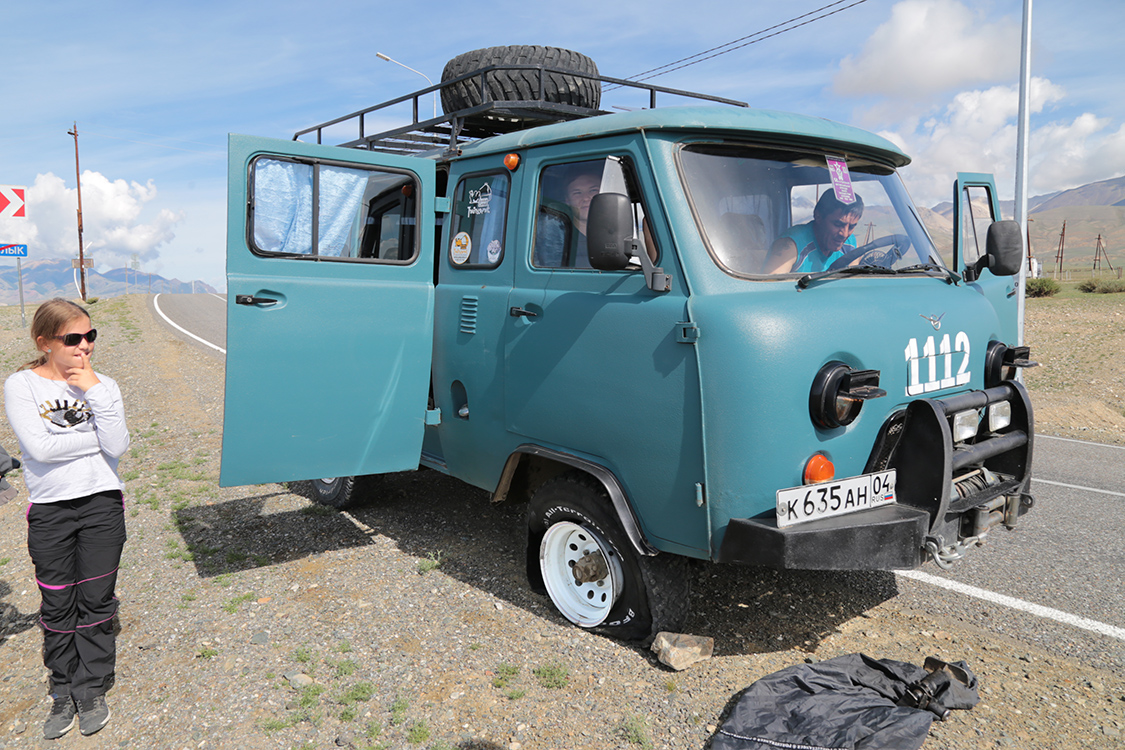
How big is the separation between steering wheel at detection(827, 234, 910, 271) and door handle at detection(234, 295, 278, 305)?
2.96 meters

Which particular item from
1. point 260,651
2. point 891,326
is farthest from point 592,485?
point 260,651

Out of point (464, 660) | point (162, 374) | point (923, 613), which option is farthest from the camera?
point (162, 374)

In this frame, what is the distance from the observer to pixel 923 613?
4.15m

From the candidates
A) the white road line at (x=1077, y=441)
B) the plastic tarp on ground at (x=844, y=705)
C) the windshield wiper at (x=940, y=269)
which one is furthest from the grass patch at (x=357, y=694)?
the white road line at (x=1077, y=441)

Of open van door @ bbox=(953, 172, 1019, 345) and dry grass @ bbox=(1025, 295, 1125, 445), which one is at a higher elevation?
open van door @ bbox=(953, 172, 1019, 345)

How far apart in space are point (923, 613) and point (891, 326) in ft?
5.79

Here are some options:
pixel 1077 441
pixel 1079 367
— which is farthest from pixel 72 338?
pixel 1079 367

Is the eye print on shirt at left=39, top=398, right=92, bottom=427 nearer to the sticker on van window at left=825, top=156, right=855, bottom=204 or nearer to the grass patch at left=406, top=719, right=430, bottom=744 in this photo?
the grass patch at left=406, top=719, right=430, bottom=744

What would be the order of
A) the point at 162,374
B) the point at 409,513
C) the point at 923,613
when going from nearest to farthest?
the point at 923,613
the point at 409,513
the point at 162,374

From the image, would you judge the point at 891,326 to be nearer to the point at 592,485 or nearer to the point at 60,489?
the point at 592,485

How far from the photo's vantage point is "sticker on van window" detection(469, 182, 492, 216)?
14.5ft

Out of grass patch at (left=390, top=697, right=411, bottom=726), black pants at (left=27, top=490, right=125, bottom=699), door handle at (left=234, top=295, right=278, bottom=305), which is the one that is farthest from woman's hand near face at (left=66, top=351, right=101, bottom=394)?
grass patch at (left=390, top=697, right=411, bottom=726)

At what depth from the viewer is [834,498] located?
10.5ft

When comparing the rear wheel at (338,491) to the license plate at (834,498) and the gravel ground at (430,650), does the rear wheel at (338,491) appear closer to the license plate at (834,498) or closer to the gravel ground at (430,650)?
the gravel ground at (430,650)
